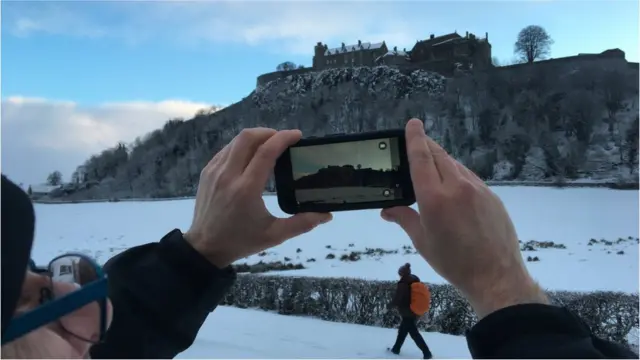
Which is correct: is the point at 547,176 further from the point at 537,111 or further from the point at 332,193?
the point at 332,193

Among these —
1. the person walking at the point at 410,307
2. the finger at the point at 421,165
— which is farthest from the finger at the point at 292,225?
the person walking at the point at 410,307

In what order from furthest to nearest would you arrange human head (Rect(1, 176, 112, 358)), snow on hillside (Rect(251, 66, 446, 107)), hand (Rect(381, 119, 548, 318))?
snow on hillside (Rect(251, 66, 446, 107))
hand (Rect(381, 119, 548, 318))
human head (Rect(1, 176, 112, 358))

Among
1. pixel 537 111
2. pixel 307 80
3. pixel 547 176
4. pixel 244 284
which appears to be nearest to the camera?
pixel 244 284

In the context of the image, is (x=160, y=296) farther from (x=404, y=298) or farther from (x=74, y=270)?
(x=404, y=298)

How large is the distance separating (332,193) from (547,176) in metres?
40.5

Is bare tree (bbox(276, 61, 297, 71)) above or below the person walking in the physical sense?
above

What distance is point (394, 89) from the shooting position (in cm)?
6081

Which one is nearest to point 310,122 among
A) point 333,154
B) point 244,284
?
point 244,284

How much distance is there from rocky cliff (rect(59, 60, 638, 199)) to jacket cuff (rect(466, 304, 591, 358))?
3764 centimetres

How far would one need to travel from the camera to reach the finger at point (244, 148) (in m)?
1.27

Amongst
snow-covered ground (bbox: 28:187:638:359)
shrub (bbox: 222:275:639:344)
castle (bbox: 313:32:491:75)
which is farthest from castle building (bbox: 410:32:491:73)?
shrub (bbox: 222:275:639:344)

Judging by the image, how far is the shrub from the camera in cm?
761

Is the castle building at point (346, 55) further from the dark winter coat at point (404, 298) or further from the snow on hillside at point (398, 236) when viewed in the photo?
the dark winter coat at point (404, 298)

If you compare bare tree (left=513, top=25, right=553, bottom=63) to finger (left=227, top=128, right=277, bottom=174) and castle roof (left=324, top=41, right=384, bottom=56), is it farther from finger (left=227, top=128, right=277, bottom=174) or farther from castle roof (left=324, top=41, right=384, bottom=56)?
finger (left=227, top=128, right=277, bottom=174)
